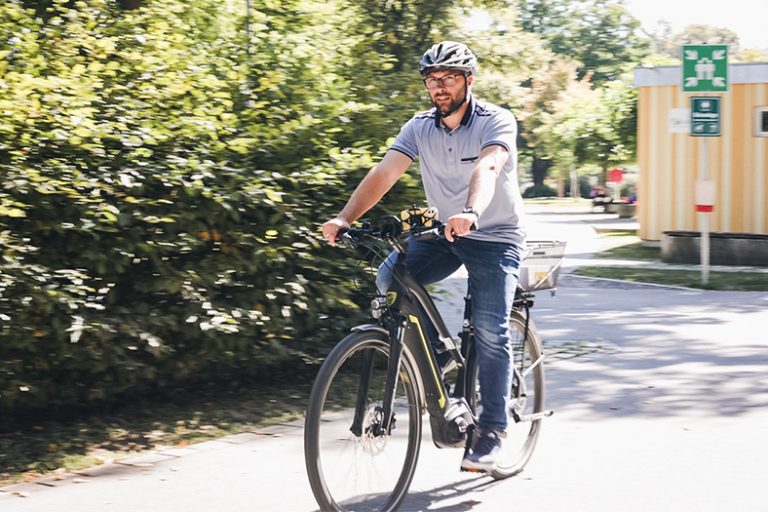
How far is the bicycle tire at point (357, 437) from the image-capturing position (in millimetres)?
4602

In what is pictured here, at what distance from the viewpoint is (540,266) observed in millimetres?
5891

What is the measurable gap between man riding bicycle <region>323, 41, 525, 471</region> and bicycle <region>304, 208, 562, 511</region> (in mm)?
140

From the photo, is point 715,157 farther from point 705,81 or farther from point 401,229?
point 401,229

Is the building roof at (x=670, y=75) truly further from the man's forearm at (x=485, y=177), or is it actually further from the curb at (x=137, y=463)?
the man's forearm at (x=485, y=177)

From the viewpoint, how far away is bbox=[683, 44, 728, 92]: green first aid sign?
16.4m

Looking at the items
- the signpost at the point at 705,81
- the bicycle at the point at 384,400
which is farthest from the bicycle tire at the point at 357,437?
the signpost at the point at 705,81

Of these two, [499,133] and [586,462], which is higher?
[499,133]

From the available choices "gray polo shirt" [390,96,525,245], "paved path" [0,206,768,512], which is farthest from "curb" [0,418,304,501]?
"gray polo shirt" [390,96,525,245]

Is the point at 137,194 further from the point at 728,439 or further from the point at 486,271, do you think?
the point at 728,439

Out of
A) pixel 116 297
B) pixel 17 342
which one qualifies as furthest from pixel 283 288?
pixel 17 342

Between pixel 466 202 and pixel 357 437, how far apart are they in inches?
42.7

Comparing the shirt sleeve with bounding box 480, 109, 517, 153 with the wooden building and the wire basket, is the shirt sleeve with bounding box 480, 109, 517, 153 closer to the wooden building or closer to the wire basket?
the wire basket

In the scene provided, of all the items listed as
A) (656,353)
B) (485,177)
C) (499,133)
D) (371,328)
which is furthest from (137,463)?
(656,353)

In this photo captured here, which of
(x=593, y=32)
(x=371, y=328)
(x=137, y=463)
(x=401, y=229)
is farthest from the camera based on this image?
(x=593, y=32)
